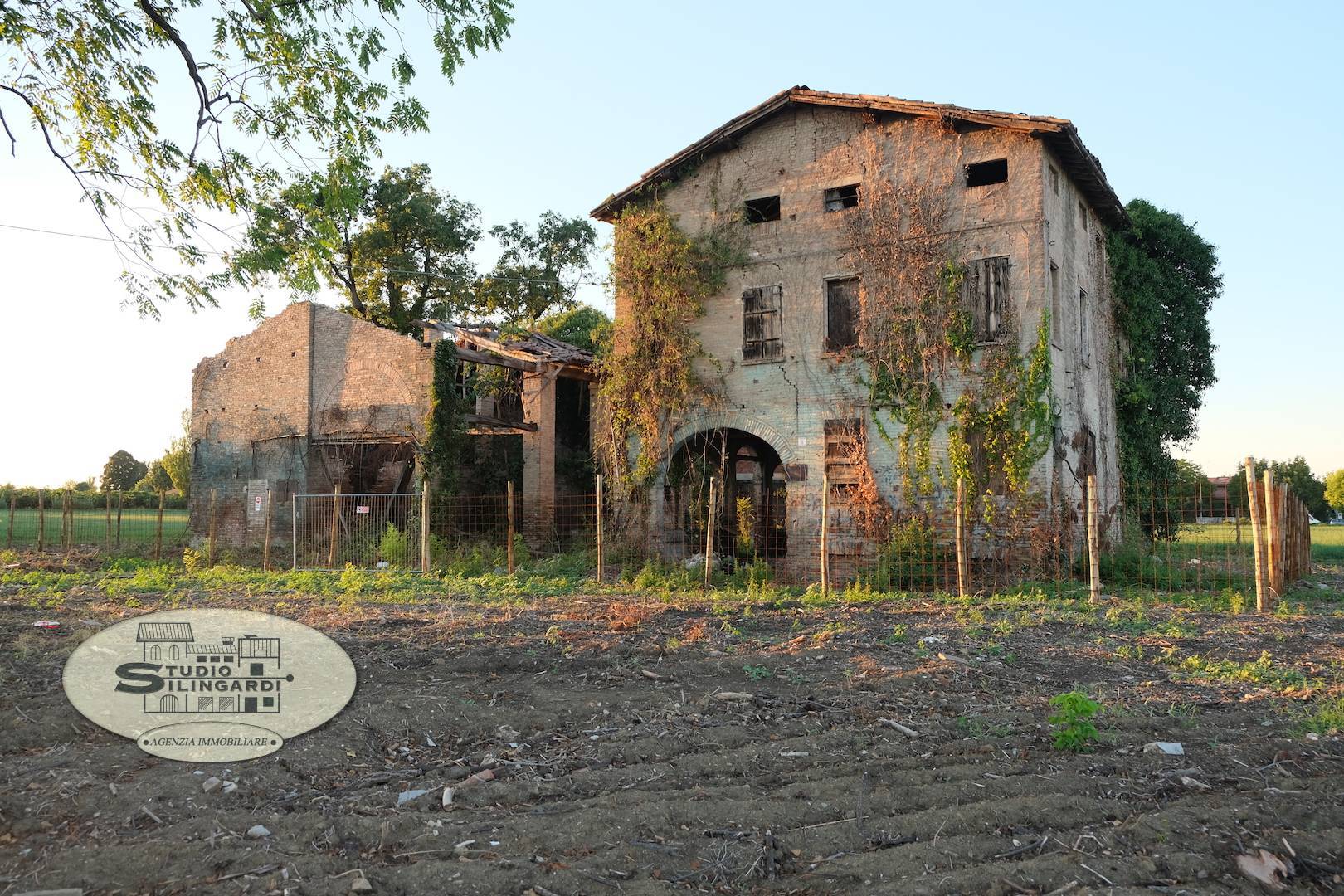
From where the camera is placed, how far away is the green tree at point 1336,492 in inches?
2144

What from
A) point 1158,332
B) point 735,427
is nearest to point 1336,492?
point 1158,332

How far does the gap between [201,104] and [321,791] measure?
228 inches

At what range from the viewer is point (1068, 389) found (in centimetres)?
1509

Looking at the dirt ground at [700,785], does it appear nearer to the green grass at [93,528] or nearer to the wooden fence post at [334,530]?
the wooden fence post at [334,530]

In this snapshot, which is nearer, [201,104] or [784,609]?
[201,104]

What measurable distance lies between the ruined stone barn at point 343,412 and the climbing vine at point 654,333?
2035mm

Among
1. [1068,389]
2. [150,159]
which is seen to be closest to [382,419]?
[150,159]

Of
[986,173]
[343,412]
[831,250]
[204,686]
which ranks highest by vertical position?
[986,173]

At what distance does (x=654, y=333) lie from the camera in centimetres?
1656

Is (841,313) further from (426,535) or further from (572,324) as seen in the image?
(572,324)

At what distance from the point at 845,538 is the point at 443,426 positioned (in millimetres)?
8470

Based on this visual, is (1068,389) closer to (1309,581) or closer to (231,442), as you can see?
(1309,581)

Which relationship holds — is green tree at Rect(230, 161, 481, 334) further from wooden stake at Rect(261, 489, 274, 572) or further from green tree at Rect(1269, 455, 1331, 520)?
green tree at Rect(1269, 455, 1331, 520)

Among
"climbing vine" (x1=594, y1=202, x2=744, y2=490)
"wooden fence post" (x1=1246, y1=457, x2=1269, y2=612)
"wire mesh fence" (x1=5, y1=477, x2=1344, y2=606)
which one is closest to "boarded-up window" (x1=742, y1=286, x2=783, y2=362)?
"climbing vine" (x1=594, y1=202, x2=744, y2=490)
